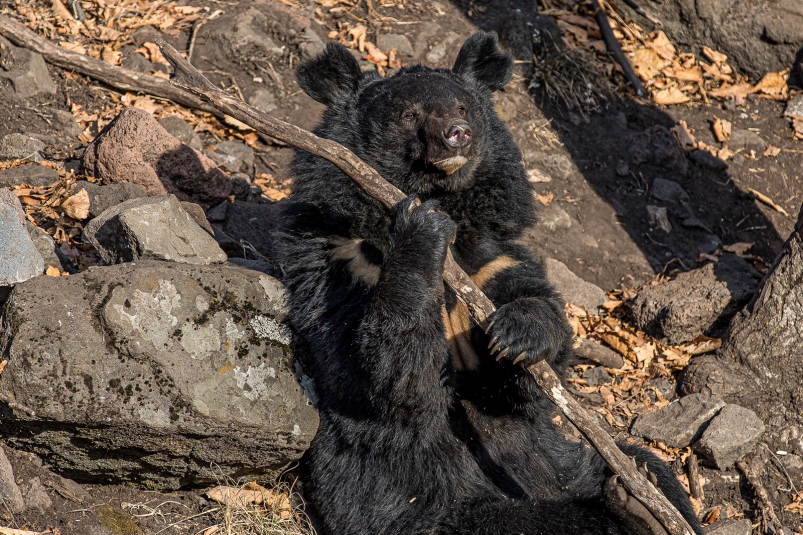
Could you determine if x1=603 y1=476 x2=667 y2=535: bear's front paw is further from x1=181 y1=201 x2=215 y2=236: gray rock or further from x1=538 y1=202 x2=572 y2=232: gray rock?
x1=538 y1=202 x2=572 y2=232: gray rock

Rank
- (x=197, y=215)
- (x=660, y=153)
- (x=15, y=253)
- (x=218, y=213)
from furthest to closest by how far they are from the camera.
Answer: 1. (x=660, y=153)
2. (x=218, y=213)
3. (x=197, y=215)
4. (x=15, y=253)

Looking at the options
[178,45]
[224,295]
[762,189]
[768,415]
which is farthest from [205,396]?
[762,189]

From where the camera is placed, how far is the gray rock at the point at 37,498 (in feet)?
12.2

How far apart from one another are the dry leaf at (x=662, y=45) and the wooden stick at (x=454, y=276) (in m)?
6.49

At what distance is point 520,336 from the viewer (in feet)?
11.7

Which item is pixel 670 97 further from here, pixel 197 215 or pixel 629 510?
pixel 629 510

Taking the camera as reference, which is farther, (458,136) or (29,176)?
(29,176)

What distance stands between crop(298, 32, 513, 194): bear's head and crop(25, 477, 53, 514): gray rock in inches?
96.7

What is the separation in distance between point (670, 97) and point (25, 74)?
263 inches

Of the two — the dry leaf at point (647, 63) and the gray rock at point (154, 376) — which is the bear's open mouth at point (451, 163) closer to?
the gray rock at point (154, 376)

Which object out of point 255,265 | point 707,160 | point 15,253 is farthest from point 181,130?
point 707,160

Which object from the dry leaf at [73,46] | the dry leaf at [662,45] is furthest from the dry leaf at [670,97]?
the dry leaf at [73,46]

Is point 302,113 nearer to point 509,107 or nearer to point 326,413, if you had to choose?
point 509,107

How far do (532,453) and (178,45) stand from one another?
17.6 ft
